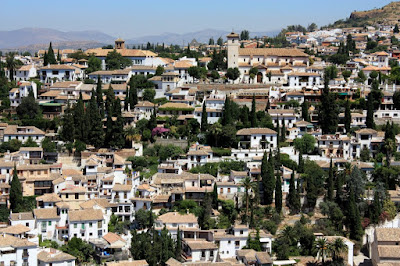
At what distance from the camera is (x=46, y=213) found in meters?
38.2

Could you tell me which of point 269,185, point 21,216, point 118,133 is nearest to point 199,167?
point 269,185

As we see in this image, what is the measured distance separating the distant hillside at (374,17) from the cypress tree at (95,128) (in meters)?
79.8

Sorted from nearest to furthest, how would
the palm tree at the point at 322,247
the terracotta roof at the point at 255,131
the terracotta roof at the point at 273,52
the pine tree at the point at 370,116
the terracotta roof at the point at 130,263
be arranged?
the terracotta roof at the point at 130,263 < the palm tree at the point at 322,247 < the terracotta roof at the point at 255,131 < the pine tree at the point at 370,116 < the terracotta roof at the point at 273,52

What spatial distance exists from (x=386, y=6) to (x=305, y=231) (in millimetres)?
101649

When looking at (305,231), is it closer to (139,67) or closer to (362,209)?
(362,209)

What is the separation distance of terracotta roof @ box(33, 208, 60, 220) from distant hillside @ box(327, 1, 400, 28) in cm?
8927

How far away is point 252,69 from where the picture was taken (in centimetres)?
5981

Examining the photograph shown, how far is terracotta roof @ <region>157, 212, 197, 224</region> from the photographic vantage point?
38.1 meters

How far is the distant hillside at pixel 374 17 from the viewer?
119 metres

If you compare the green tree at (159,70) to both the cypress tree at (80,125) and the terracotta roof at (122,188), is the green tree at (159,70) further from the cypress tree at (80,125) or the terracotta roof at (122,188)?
the terracotta roof at (122,188)

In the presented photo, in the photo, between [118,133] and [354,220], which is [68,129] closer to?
[118,133]

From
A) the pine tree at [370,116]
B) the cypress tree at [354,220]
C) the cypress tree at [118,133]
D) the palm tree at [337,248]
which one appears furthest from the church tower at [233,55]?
the palm tree at [337,248]

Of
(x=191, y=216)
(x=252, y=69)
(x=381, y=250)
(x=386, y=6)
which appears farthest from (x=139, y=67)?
(x=386, y=6)

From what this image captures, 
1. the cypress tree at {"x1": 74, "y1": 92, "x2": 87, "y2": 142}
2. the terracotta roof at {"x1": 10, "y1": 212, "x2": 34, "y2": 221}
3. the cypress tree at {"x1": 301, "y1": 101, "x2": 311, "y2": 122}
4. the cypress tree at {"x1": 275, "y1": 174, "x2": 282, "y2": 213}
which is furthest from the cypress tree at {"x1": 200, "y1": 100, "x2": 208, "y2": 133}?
the terracotta roof at {"x1": 10, "y1": 212, "x2": 34, "y2": 221}
